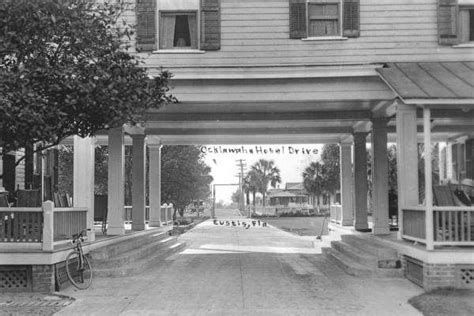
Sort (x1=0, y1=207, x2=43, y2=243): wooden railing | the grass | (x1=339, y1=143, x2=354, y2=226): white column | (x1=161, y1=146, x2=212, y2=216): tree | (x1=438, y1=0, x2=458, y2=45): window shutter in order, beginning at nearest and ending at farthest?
the grass < (x1=0, y1=207, x2=43, y2=243): wooden railing < (x1=438, y1=0, x2=458, y2=45): window shutter < (x1=339, y1=143, x2=354, y2=226): white column < (x1=161, y1=146, x2=212, y2=216): tree

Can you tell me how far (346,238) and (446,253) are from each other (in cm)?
564

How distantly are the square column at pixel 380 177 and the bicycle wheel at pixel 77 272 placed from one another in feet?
23.6

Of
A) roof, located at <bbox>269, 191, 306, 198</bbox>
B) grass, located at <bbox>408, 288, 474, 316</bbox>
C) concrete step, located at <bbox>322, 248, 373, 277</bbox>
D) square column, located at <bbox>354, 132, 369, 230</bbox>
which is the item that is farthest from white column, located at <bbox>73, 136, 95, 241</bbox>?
roof, located at <bbox>269, 191, 306, 198</bbox>

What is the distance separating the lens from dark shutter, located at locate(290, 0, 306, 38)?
13.1 metres

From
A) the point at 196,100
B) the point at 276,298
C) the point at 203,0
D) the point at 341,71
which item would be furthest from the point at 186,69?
the point at 276,298

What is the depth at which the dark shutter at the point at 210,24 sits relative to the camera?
13.1 meters

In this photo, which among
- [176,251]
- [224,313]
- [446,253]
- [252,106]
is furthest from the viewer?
[176,251]

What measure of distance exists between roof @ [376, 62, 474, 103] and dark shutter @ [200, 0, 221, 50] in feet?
11.7

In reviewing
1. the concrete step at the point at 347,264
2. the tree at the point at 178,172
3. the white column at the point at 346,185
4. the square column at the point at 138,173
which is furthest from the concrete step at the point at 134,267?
the tree at the point at 178,172

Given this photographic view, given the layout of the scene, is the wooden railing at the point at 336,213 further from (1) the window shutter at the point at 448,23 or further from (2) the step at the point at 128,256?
(1) the window shutter at the point at 448,23

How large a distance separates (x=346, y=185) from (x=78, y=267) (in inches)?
423

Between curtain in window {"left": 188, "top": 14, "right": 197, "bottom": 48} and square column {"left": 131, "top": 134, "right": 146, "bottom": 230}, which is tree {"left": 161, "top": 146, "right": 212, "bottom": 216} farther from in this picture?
curtain in window {"left": 188, "top": 14, "right": 197, "bottom": 48}

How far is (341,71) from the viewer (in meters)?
12.9

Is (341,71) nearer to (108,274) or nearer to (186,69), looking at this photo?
(186,69)
